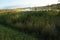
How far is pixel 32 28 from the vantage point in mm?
11750

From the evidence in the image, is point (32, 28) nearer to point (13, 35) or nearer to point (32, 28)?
point (32, 28)

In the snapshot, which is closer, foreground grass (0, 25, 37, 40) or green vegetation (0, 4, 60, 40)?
foreground grass (0, 25, 37, 40)

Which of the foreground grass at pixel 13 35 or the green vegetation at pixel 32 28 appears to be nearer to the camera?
the foreground grass at pixel 13 35

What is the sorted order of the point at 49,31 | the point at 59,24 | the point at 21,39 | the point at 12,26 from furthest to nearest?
1. the point at 12,26
2. the point at 59,24
3. the point at 49,31
4. the point at 21,39

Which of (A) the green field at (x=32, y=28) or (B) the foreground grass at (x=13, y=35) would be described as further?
(A) the green field at (x=32, y=28)

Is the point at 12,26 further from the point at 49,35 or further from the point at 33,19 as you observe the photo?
the point at 49,35

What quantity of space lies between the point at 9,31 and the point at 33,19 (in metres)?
2.15

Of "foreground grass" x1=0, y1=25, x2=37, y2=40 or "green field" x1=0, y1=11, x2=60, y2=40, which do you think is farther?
"green field" x1=0, y1=11, x2=60, y2=40

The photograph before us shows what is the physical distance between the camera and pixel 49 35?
10.6m

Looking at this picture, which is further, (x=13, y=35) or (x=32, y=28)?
(x=32, y=28)

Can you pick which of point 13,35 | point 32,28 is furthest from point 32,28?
point 13,35

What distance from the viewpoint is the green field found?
34.4ft

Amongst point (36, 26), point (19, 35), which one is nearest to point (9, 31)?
point (19, 35)

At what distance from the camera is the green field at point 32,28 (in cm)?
1048
